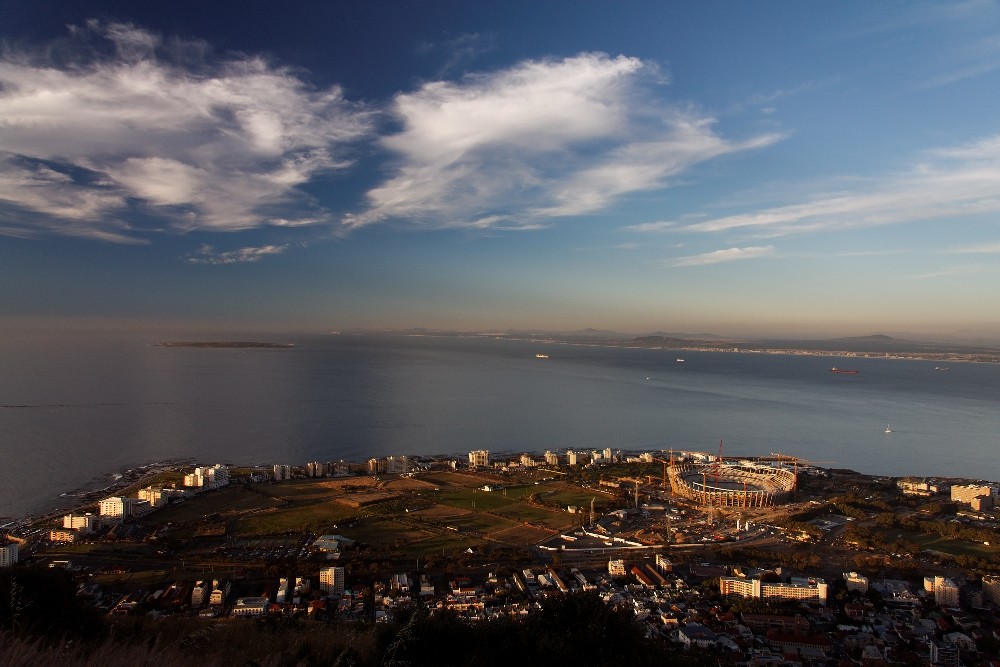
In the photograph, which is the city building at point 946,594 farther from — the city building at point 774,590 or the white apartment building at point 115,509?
the white apartment building at point 115,509

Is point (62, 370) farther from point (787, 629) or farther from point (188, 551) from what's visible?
point (787, 629)

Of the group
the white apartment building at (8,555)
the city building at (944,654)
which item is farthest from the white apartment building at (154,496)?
the city building at (944,654)

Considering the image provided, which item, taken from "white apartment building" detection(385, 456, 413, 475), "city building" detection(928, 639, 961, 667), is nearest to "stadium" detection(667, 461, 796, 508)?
"city building" detection(928, 639, 961, 667)

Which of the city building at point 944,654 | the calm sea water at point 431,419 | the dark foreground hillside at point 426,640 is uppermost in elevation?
the dark foreground hillside at point 426,640

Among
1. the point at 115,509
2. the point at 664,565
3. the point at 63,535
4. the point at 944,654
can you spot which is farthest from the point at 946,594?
the point at 115,509

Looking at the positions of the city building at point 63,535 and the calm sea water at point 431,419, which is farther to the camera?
the calm sea water at point 431,419

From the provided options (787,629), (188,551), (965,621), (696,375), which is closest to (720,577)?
A: (787,629)
